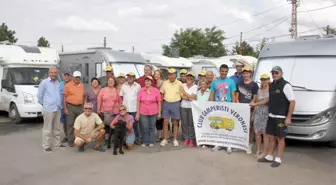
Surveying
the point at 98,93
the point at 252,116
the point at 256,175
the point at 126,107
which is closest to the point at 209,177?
the point at 256,175

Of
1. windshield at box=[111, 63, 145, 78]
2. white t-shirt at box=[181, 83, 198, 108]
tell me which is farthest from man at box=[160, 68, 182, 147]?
windshield at box=[111, 63, 145, 78]

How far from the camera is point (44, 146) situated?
7.95m

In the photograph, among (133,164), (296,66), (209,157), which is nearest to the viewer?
(133,164)

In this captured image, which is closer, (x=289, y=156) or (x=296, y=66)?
(x=289, y=156)

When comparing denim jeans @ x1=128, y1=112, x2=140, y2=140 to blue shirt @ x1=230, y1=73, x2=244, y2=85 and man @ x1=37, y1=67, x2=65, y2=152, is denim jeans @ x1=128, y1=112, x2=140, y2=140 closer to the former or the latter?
man @ x1=37, y1=67, x2=65, y2=152

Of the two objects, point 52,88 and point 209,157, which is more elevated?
point 52,88

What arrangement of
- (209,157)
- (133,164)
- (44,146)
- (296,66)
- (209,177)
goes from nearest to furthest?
(209,177) → (133,164) → (209,157) → (44,146) → (296,66)

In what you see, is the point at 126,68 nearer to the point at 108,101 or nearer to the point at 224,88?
the point at 108,101

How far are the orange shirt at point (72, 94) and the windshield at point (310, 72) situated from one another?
481cm

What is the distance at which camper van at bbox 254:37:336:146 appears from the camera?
756 cm

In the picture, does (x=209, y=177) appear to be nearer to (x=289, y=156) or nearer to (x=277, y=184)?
(x=277, y=184)

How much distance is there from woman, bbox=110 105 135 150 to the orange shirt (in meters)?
1.05

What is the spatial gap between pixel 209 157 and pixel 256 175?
137 cm

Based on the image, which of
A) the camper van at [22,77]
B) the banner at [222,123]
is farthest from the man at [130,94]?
the camper van at [22,77]
